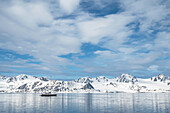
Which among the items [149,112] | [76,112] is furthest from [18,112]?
[149,112]

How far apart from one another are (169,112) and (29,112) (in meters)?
69.3

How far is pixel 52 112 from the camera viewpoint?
88938 mm

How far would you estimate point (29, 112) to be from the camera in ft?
287

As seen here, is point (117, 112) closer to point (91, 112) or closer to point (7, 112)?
point (91, 112)

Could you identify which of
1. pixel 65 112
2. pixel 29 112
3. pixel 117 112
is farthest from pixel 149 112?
pixel 29 112

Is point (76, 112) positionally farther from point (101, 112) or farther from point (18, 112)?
point (18, 112)

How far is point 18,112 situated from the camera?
8750cm

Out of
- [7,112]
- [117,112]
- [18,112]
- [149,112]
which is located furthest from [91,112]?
[7,112]

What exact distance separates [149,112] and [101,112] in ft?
79.8

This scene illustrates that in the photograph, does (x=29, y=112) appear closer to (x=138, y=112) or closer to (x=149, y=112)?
(x=138, y=112)

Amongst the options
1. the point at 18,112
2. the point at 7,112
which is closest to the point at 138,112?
the point at 18,112

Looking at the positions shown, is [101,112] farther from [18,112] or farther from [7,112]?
[7,112]

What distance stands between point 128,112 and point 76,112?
26321 mm

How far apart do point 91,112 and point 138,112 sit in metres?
23.4
